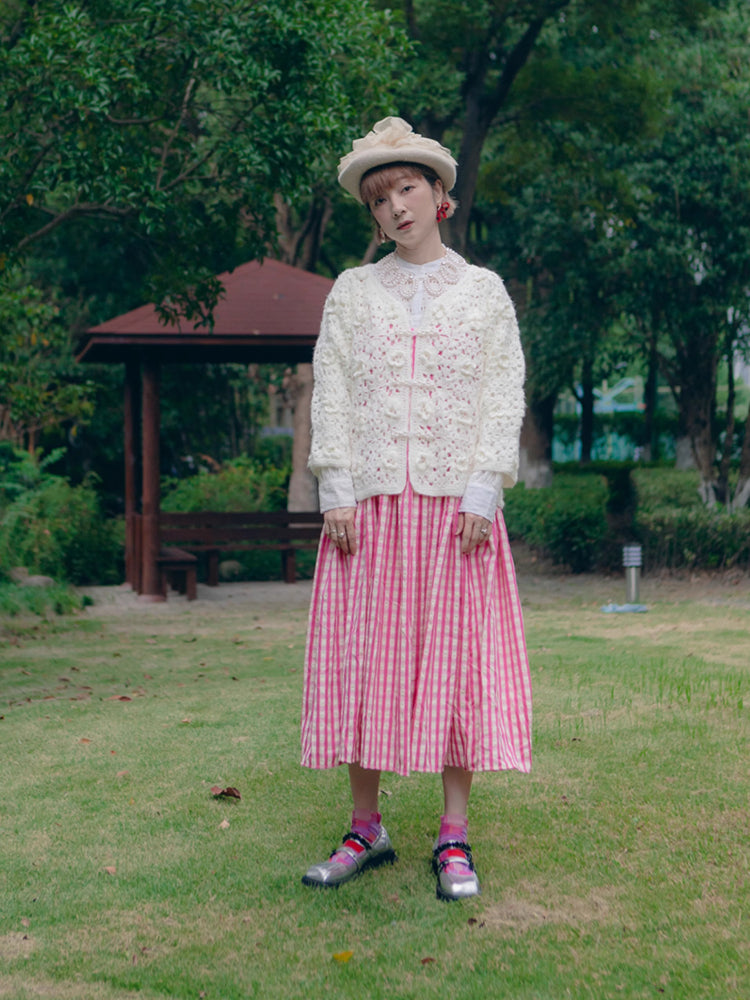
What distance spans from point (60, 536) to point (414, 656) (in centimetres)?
1071

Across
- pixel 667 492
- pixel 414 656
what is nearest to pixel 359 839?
pixel 414 656

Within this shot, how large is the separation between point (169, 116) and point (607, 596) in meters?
6.40

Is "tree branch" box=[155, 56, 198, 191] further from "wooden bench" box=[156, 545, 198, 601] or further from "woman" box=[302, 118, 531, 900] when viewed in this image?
"woman" box=[302, 118, 531, 900]

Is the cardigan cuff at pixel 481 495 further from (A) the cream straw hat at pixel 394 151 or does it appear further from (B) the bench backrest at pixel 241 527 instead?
(B) the bench backrest at pixel 241 527

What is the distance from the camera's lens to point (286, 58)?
8.73 metres

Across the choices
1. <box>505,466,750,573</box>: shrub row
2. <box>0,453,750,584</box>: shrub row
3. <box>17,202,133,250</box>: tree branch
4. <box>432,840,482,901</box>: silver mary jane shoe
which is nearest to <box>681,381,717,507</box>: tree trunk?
<box>0,453,750,584</box>: shrub row

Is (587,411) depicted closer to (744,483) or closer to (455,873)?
(744,483)

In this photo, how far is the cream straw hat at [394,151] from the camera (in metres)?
3.39

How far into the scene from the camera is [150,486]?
488 inches

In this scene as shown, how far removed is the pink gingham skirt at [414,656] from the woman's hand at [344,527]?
35mm

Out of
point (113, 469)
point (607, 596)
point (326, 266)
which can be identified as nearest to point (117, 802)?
point (607, 596)

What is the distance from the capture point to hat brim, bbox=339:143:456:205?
3.39 metres

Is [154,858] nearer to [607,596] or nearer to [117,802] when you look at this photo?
[117,802]

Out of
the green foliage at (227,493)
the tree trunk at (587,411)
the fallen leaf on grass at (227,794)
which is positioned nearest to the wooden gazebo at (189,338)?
the green foliage at (227,493)
